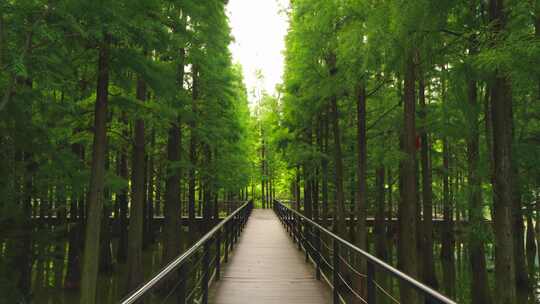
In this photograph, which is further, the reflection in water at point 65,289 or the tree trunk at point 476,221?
the reflection in water at point 65,289

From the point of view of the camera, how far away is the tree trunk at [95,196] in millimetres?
9445

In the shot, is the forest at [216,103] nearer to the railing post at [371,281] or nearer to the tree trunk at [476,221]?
the tree trunk at [476,221]

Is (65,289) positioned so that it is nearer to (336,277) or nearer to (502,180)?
(336,277)

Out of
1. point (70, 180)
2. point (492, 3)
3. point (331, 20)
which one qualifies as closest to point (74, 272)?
point (70, 180)

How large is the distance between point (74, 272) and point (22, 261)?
4011 millimetres

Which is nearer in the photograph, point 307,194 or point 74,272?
point 74,272

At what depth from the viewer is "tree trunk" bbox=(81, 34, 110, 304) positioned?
945 centimetres

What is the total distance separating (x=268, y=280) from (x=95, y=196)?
4563mm

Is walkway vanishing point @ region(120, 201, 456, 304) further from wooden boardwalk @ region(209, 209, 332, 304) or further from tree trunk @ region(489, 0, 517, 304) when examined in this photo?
tree trunk @ region(489, 0, 517, 304)

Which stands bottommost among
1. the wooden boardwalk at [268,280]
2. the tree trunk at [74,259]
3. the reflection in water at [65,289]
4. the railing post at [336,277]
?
the reflection in water at [65,289]

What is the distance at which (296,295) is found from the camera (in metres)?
7.27

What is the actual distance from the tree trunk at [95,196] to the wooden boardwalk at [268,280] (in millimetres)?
3086

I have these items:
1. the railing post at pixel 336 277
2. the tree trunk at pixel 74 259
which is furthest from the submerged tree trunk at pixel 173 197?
the railing post at pixel 336 277

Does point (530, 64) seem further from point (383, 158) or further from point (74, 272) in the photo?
point (74, 272)
